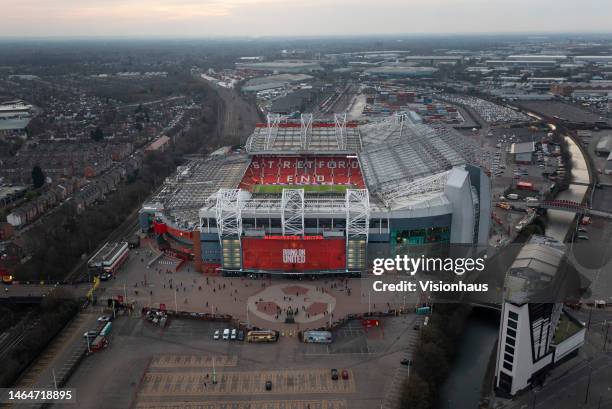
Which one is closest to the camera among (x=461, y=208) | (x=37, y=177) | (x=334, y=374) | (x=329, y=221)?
(x=334, y=374)

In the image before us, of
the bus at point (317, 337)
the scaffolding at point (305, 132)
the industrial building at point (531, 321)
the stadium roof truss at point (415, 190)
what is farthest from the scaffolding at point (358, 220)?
the scaffolding at point (305, 132)

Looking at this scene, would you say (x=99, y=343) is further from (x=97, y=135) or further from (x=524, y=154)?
(x=97, y=135)

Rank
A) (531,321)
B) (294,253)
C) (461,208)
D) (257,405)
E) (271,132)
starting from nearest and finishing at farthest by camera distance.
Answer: (531,321) < (257,405) < (294,253) < (461,208) < (271,132)

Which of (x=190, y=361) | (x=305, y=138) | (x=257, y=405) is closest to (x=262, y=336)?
(x=190, y=361)

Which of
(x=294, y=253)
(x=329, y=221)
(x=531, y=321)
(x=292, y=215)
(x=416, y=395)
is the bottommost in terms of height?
(x=416, y=395)

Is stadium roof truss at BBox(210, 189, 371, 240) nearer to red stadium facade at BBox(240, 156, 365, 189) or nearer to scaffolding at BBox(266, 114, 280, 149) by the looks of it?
red stadium facade at BBox(240, 156, 365, 189)

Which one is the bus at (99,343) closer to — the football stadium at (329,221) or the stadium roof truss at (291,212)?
the football stadium at (329,221)

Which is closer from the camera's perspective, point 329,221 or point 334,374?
point 334,374
